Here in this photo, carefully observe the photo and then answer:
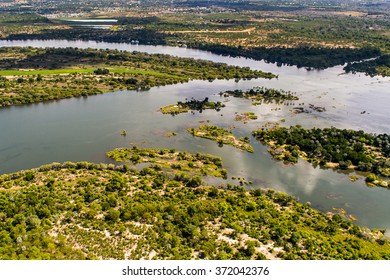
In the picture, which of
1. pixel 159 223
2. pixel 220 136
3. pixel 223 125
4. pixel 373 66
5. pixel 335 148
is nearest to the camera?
pixel 159 223

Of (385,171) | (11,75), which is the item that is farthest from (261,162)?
(11,75)

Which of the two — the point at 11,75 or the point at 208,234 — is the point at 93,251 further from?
the point at 11,75

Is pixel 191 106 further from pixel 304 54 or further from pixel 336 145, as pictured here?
pixel 304 54

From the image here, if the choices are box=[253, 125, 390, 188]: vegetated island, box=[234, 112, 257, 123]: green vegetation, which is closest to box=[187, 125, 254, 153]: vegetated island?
box=[253, 125, 390, 188]: vegetated island

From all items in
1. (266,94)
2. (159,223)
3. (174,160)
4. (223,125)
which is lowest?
(174,160)

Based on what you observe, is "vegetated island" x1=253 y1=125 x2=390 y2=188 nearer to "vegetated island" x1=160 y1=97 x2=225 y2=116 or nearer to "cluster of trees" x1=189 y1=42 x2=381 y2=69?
"vegetated island" x1=160 y1=97 x2=225 y2=116

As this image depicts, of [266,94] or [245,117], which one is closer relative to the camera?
[245,117]

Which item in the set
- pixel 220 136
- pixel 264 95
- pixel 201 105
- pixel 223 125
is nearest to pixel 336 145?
pixel 220 136
